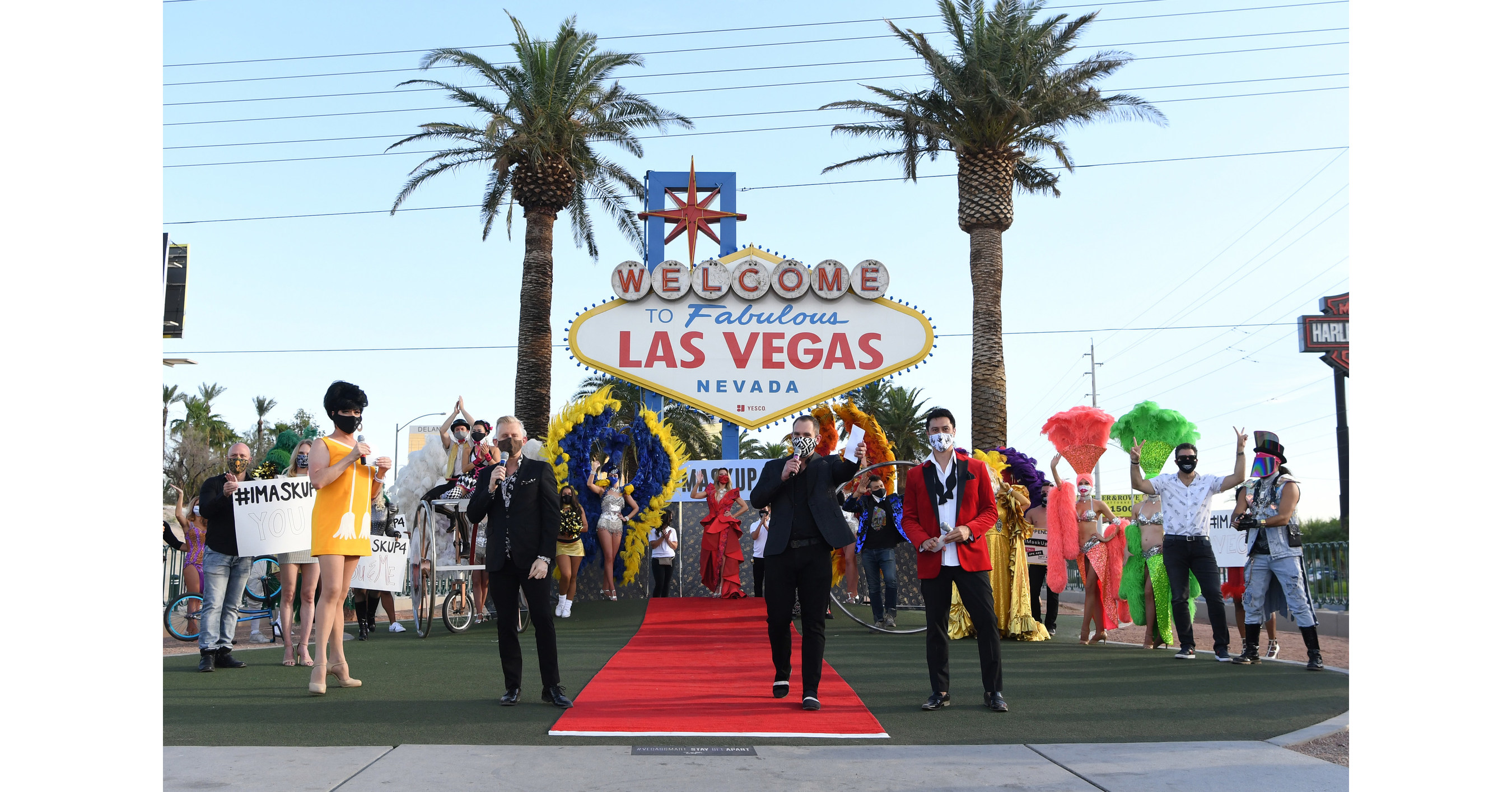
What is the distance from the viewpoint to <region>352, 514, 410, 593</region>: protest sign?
36.5 feet

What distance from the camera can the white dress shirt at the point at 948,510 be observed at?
7.00 metres

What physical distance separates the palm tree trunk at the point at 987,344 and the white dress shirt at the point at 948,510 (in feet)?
48.3

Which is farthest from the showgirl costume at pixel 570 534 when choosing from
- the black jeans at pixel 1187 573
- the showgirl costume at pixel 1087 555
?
the black jeans at pixel 1187 573

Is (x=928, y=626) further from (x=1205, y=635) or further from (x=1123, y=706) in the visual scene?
(x=1205, y=635)

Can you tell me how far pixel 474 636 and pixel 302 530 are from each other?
11.5 feet

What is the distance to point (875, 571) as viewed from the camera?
42.5 ft

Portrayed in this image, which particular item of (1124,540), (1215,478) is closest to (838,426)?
(1124,540)

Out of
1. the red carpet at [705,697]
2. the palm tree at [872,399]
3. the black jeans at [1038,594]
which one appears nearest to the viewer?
the red carpet at [705,697]

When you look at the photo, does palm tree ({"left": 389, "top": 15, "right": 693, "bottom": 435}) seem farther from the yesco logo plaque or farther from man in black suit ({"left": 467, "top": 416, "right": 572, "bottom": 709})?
man in black suit ({"left": 467, "top": 416, "right": 572, "bottom": 709})

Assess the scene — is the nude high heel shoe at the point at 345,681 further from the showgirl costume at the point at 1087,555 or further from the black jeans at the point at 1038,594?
the black jeans at the point at 1038,594

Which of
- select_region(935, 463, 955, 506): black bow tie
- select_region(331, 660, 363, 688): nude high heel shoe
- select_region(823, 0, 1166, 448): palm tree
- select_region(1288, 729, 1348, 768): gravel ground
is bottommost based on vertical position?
select_region(331, 660, 363, 688): nude high heel shoe

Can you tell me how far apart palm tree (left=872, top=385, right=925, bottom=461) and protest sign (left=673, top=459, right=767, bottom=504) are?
2280 cm

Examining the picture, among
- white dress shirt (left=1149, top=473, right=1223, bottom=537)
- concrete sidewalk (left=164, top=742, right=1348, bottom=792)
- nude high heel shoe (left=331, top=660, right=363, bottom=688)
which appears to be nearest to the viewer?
concrete sidewalk (left=164, top=742, right=1348, bottom=792)

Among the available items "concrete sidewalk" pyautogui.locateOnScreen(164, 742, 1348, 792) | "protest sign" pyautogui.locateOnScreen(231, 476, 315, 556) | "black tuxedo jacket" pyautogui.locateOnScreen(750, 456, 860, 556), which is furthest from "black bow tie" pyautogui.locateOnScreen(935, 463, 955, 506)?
"protest sign" pyautogui.locateOnScreen(231, 476, 315, 556)
